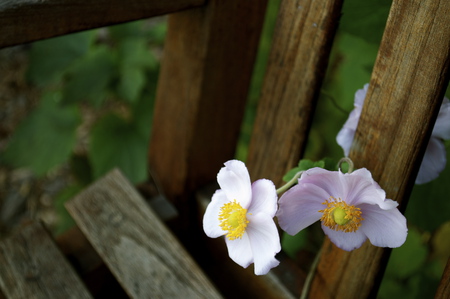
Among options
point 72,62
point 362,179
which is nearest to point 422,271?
point 362,179

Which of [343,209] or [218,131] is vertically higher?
[343,209]

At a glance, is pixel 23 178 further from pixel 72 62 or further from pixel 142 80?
pixel 142 80

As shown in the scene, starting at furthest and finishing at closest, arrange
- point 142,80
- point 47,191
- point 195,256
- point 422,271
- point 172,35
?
point 47,191 → point 142,80 → point 195,256 → point 422,271 → point 172,35

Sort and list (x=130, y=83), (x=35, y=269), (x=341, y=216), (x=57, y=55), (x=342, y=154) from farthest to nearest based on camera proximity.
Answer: (x=57, y=55)
(x=130, y=83)
(x=342, y=154)
(x=35, y=269)
(x=341, y=216)

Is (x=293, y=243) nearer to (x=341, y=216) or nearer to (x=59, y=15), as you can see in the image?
(x=341, y=216)

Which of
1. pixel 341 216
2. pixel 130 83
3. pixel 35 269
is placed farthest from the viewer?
pixel 130 83

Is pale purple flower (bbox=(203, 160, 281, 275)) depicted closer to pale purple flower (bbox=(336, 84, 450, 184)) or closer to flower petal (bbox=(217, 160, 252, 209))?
flower petal (bbox=(217, 160, 252, 209))

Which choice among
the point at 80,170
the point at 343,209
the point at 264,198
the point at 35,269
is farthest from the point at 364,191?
the point at 80,170

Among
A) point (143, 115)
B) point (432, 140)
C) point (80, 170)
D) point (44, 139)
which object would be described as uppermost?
point (432, 140)
